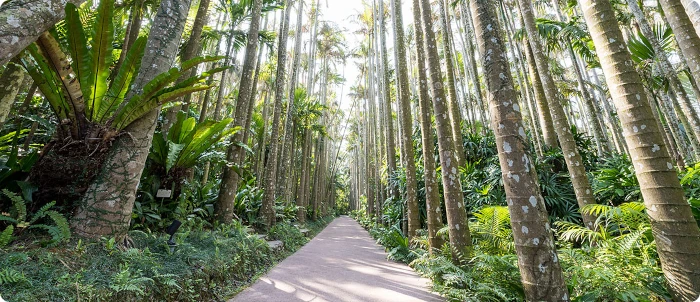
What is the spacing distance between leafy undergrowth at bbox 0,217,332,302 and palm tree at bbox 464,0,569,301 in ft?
9.88

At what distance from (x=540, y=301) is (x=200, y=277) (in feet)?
10.6

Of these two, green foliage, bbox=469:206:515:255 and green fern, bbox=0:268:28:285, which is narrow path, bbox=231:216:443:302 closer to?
green foliage, bbox=469:206:515:255

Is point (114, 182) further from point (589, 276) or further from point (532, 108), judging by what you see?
point (532, 108)

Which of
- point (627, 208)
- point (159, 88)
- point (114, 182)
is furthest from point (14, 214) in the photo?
point (627, 208)

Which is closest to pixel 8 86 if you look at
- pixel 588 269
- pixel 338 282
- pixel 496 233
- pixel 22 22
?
pixel 22 22

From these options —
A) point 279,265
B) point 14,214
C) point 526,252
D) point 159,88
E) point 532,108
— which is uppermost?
point 532,108

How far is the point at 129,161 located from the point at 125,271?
132 cm

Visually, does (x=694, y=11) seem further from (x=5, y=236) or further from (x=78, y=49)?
(x=5, y=236)

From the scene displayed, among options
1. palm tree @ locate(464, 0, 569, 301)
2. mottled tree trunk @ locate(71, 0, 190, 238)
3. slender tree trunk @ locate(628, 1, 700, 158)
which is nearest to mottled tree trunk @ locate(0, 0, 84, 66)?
mottled tree trunk @ locate(71, 0, 190, 238)

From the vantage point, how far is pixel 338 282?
152 inches

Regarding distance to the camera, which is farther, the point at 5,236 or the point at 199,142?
the point at 199,142

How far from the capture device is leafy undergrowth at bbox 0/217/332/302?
5.93 ft

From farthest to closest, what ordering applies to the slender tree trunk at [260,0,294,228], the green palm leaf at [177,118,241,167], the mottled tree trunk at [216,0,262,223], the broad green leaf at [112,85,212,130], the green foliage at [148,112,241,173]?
the slender tree trunk at [260,0,294,228]
the mottled tree trunk at [216,0,262,223]
the green palm leaf at [177,118,241,167]
the green foliage at [148,112,241,173]
the broad green leaf at [112,85,212,130]

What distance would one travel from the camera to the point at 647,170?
2320mm
